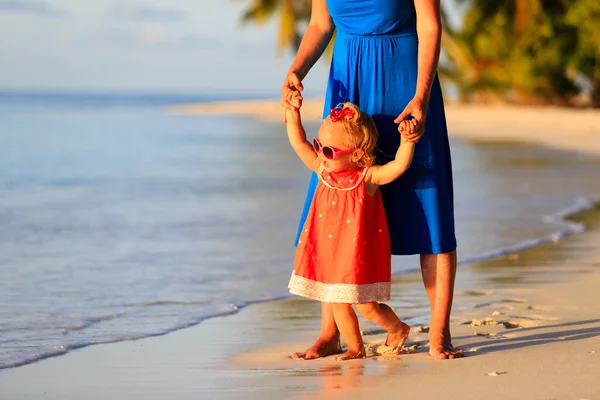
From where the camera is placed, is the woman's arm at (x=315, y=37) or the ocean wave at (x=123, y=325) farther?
the ocean wave at (x=123, y=325)

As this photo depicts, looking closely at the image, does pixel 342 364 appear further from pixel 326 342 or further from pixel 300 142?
pixel 300 142

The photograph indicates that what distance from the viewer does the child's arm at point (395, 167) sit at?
140 inches

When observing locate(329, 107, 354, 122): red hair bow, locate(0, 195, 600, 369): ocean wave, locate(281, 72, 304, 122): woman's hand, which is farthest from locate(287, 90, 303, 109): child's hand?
locate(0, 195, 600, 369): ocean wave

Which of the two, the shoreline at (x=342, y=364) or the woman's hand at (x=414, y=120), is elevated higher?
the woman's hand at (x=414, y=120)

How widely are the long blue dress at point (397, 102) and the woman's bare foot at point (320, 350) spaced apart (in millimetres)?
417

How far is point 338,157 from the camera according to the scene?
12.0 feet

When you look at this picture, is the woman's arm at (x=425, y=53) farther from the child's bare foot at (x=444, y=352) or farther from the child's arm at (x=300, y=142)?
the child's bare foot at (x=444, y=352)

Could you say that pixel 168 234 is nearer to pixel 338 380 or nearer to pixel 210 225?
pixel 210 225

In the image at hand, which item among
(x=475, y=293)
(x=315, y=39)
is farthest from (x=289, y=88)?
(x=475, y=293)

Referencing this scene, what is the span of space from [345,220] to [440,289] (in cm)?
47

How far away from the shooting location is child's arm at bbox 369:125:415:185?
3551 millimetres

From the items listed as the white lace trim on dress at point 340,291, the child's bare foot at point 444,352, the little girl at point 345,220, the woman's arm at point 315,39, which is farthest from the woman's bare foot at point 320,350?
the woman's arm at point 315,39

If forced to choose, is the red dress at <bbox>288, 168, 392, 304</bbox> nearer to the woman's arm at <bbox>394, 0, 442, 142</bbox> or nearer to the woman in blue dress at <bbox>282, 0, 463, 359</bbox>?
the woman in blue dress at <bbox>282, 0, 463, 359</bbox>

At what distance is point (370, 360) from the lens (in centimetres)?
373
